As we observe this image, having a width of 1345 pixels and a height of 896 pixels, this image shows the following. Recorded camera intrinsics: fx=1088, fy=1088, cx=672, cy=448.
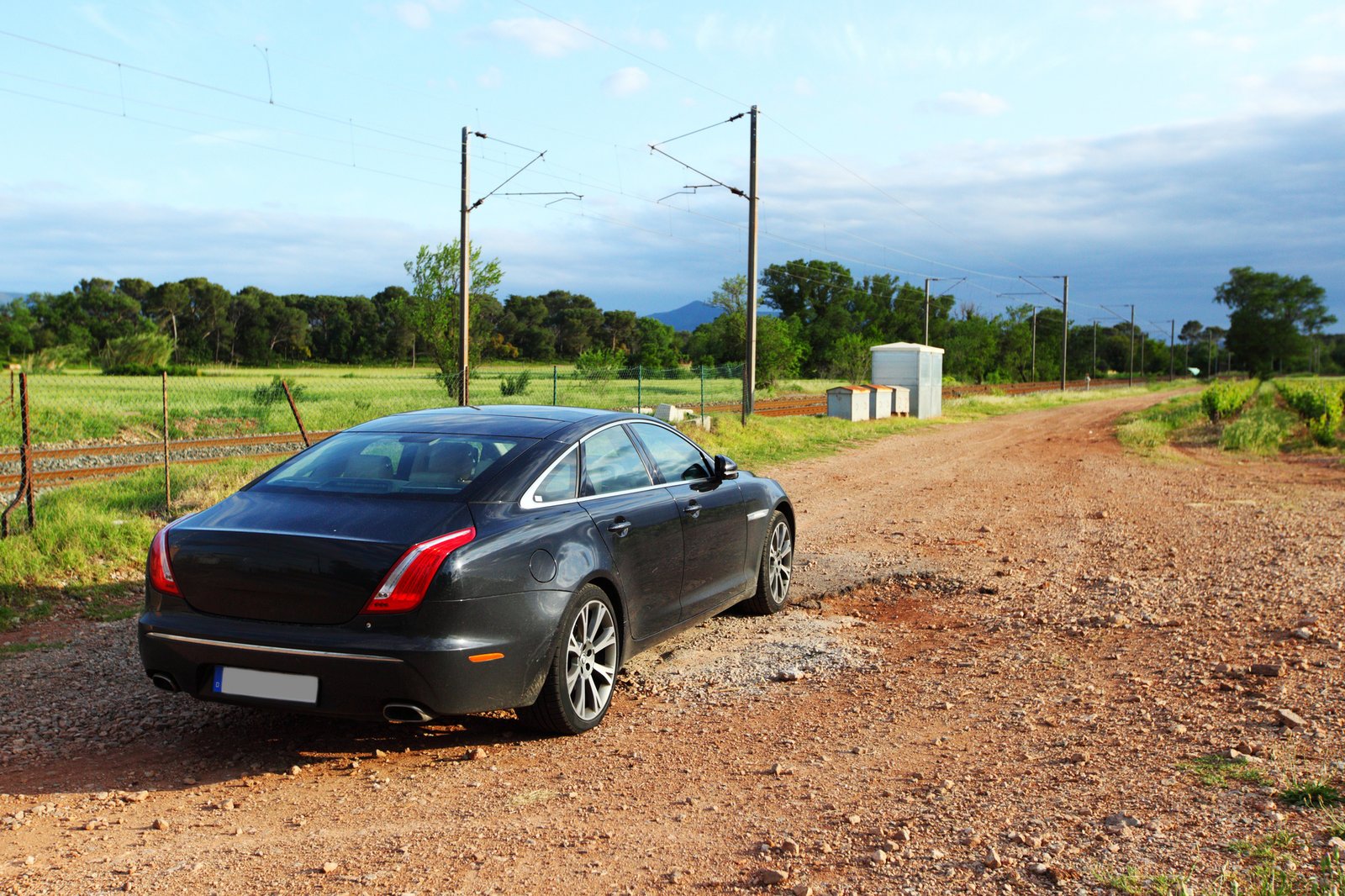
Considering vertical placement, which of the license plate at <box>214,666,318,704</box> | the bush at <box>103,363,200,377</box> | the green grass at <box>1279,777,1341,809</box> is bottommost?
the green grass at <box>1279,777,1341,809</box>

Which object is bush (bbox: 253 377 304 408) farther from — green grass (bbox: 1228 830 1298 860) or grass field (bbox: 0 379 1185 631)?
green grass (bbox: 1228 830 1298 860)

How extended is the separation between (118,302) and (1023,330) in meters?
70.7

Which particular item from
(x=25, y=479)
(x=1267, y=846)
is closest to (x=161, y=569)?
(x=1267, y=846)

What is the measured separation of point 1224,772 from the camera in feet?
14.1

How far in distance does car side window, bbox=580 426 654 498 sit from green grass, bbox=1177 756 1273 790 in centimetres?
288

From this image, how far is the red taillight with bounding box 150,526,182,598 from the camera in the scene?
464 centimetres

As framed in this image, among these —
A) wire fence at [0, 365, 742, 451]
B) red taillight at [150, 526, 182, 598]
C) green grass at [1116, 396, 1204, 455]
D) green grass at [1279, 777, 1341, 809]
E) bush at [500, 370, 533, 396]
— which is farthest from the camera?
bush at [500, 370, 533, 396]

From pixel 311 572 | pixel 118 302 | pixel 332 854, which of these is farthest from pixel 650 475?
pixel 118 302

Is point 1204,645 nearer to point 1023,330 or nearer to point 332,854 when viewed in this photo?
point 332,854

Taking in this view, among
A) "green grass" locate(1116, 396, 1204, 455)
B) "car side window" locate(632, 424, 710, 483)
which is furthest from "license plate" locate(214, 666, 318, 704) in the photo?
"green grass" locate(1116, 396, 1204, 455)


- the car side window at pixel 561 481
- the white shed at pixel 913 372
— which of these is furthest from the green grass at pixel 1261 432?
the car side window at pixel 561 481

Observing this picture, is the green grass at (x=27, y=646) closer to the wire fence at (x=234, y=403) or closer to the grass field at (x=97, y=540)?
the grass field at (x=97, y=540)

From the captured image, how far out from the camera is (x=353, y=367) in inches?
3137

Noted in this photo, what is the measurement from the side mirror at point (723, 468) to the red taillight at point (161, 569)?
3032 millimetres
